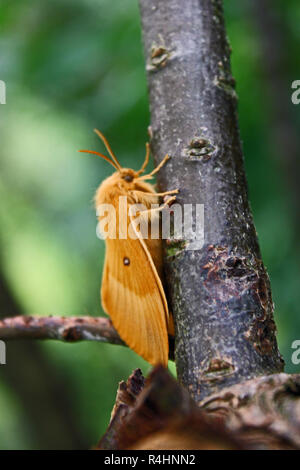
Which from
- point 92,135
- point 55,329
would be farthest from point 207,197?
point 92,135

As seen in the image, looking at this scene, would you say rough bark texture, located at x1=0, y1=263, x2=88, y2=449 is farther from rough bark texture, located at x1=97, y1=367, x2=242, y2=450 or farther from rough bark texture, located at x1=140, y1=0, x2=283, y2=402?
rough bark texture, located at x1=97, y1=367, x2=242, y2=450

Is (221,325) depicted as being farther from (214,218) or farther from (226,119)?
(226,119)

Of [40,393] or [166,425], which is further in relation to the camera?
[40,393]

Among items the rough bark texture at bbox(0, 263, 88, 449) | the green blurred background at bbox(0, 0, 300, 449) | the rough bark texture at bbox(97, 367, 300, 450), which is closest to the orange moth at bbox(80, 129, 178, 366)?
the rough bark texture at bbox(97, 367, 300, 450)

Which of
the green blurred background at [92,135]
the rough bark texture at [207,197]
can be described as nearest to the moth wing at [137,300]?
the rough bark texture at [207,197]

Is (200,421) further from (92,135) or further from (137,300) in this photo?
(92,135)

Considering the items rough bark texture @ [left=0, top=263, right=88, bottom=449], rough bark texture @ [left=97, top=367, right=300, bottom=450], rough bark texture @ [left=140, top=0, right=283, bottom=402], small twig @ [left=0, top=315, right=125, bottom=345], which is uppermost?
rough bark texture @ [left=140, top=0, right=283, bottom=402]
